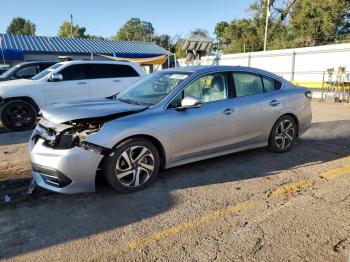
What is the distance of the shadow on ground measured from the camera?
3477 mm

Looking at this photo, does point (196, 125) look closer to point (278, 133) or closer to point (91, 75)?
point (278, 133)

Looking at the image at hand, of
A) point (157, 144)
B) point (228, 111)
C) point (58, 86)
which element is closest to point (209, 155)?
point (228, 111)

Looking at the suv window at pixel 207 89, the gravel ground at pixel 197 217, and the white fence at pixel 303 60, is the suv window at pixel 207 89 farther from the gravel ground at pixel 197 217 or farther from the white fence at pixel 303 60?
the white fence at pixel 303 60

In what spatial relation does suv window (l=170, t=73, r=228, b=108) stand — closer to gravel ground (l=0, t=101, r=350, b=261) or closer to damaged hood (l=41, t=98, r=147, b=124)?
damaged hood (l=41, t=98, r=147, b=124)

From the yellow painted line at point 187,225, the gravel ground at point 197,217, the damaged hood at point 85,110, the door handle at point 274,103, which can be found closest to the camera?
the gravel ground at point 197,217

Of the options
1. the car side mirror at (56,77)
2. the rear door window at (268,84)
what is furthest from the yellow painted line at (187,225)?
the car side mirror at (56,77)

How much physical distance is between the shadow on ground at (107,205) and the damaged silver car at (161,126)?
0.21 meters

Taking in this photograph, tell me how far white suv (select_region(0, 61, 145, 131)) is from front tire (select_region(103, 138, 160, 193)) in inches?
175

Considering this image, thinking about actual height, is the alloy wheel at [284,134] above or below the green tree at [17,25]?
below

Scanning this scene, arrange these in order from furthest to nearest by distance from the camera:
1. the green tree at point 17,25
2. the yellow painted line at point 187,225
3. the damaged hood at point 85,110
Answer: the green tree at point 17,25 → the damaged hood at point 85,110 → the yellow painted line at point 187,225

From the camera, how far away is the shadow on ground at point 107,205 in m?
3.48

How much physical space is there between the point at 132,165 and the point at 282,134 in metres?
3.06

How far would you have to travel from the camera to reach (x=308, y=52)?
17.2 meters

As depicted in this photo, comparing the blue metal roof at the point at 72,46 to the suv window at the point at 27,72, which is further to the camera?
the blue metal roof at the point at 72,46
